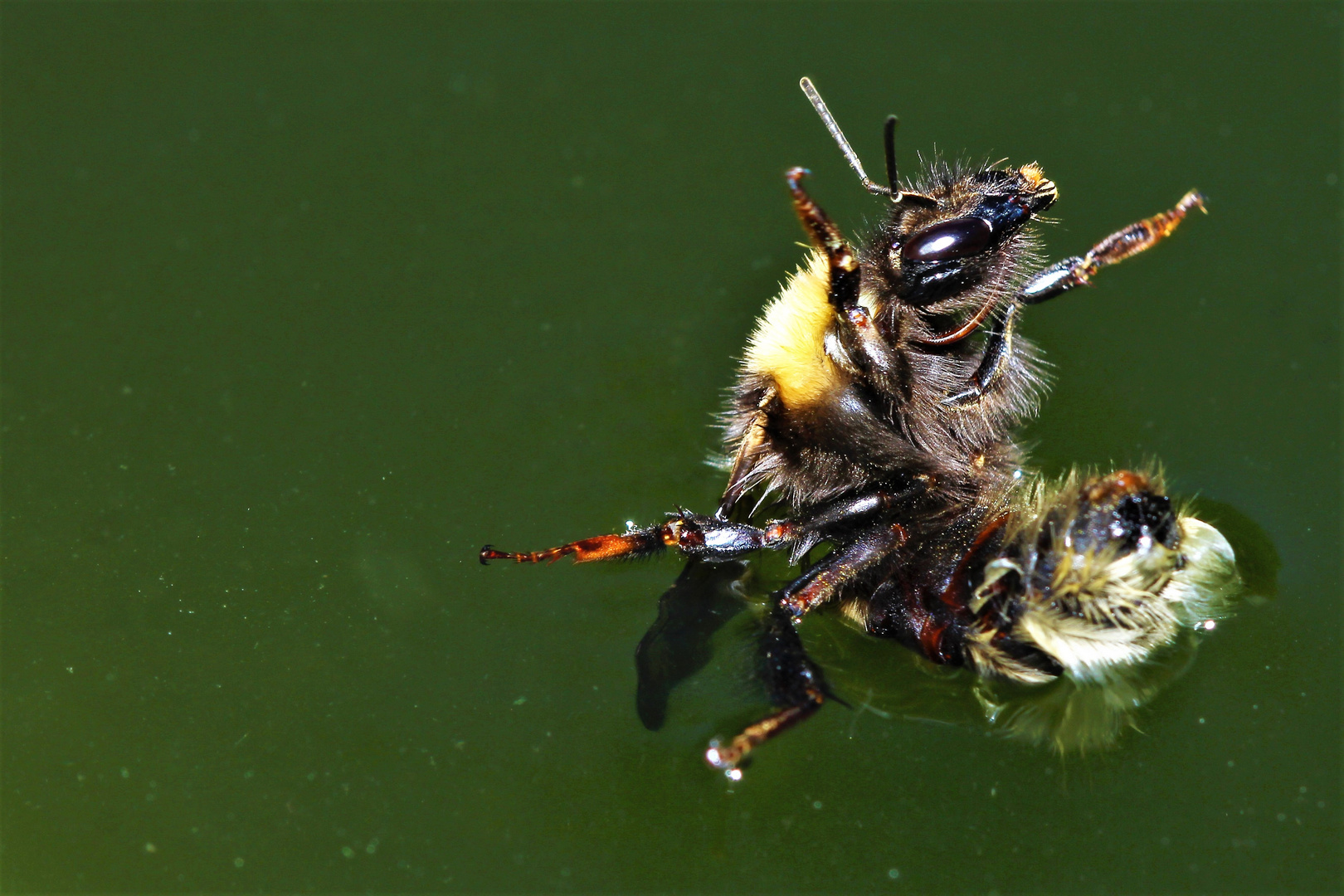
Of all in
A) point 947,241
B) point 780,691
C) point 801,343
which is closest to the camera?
point 780,691

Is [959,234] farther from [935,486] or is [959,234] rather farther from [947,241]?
[935,486]

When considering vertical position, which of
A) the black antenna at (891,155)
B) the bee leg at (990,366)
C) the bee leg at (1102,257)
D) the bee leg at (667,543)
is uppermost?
the black antenna at (891,155)

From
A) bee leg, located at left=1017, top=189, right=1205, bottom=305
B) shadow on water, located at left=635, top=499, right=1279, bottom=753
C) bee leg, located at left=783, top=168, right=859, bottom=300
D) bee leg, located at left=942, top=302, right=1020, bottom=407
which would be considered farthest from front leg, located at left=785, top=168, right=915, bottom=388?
shadow on water, located at left=635, top=499, right=1279, bottom=753

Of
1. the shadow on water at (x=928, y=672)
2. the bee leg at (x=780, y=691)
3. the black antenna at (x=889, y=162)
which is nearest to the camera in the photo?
the bee leg at (x=780, y=691)

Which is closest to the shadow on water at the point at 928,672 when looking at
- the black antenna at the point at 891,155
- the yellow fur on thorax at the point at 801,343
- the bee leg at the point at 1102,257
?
the yellow fur on thorax at the point at 801,343

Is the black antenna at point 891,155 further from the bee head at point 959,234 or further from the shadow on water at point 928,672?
the shadow on water at point 928,672

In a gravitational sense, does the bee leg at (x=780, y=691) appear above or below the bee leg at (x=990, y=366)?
below

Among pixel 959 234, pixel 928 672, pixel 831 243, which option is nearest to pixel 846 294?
pixel 831 243

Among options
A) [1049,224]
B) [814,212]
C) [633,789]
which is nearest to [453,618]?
[633,789]
